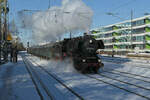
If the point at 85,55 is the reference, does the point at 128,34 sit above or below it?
above

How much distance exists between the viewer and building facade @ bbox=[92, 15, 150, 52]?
5882 centimetres

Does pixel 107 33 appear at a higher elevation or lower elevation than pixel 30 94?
higher

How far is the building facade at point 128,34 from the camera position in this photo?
5882 cm

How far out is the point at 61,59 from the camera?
1642 centimetres

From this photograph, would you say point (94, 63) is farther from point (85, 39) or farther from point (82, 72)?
point (85, 39)

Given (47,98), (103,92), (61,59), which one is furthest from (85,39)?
(47,98)

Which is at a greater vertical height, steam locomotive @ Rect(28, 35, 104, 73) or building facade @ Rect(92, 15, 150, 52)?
building facade @ Rect(92, 15, 150, 52)

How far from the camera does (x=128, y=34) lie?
227ft

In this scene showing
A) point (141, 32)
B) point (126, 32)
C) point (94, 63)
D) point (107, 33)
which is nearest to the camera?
point (94, 63)

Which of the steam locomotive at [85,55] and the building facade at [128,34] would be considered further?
the building facade at [128,34]

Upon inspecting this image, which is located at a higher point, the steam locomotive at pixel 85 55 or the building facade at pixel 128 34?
the building facade at pixel 128 34

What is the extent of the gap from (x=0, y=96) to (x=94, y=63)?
7.89 meters

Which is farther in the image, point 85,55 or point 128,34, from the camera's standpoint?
point 128,34

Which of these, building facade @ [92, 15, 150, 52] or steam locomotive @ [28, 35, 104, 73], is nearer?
steam locomotive @ [28, 35, 104, 73]
